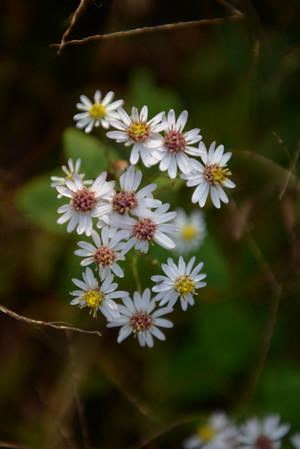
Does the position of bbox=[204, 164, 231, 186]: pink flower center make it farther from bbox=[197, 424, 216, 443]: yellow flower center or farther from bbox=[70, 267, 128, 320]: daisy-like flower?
bbox=[197, 424, 216, 443]: yellow flower center

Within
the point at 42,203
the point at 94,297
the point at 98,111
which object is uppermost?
the point at 42,203

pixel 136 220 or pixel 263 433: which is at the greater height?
pixel 136 220

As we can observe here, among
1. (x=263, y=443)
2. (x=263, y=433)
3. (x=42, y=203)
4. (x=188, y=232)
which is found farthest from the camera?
(x=188, y=232)

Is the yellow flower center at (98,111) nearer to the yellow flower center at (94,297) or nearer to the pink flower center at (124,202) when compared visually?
the pink flower center at (124,202)

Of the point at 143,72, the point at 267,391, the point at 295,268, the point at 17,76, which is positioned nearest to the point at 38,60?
the point at 17,76

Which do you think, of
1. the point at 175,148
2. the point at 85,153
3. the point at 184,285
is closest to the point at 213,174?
the point at 175,148

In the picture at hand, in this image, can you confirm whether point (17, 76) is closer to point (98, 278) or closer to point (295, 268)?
point (98, 278)

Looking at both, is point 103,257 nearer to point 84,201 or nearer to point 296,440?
point 84,201
